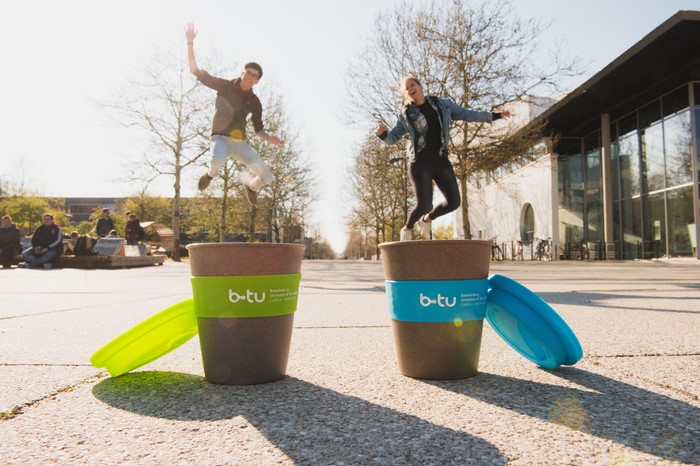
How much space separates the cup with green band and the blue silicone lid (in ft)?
3.48

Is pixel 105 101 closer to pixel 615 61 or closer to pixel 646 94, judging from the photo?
pixel 615 61

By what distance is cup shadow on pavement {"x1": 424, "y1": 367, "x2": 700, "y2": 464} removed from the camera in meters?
1.55

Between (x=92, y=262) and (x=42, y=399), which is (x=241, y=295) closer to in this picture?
(x=42, y=399)

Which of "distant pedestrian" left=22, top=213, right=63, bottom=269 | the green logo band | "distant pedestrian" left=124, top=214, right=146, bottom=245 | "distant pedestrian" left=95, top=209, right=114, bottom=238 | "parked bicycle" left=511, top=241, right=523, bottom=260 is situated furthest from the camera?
"parked bicycle" left=511, top=241, right=523, bottom=260

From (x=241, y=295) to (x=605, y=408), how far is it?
150cm

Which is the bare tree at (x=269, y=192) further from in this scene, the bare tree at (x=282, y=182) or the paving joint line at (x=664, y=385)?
the paving joint line at (x=664, y=385)

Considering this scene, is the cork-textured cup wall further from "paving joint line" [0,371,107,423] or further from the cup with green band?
"paving joint line" [0,371,107,423]

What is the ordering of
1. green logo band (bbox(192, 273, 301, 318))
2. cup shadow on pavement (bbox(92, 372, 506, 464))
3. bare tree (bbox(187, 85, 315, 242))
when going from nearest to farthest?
cup shadow on pavement (bbox(92, 372, 506, 464)), green logo band (bbox(192, 273, 301, 318)), bare tree (bbox(187, 85, 315, 242))

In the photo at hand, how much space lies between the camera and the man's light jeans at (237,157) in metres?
4.54


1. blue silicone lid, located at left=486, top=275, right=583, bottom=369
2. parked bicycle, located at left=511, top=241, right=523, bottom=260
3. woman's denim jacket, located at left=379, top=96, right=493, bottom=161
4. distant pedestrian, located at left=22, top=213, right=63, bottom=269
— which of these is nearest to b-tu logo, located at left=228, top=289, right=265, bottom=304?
blue silicone lid, located at left=486, top=275, right=583, bottom=369

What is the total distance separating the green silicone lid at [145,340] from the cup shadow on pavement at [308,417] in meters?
0.08

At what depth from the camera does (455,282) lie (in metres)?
2.40

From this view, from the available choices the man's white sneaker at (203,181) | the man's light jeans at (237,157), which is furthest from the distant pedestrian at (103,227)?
the man's light jeans at (237,157)

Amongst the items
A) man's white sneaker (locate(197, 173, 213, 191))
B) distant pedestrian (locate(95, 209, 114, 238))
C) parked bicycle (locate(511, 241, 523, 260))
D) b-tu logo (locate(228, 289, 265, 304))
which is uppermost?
distant pedestrian (locate(95, 209, 114, 238))
